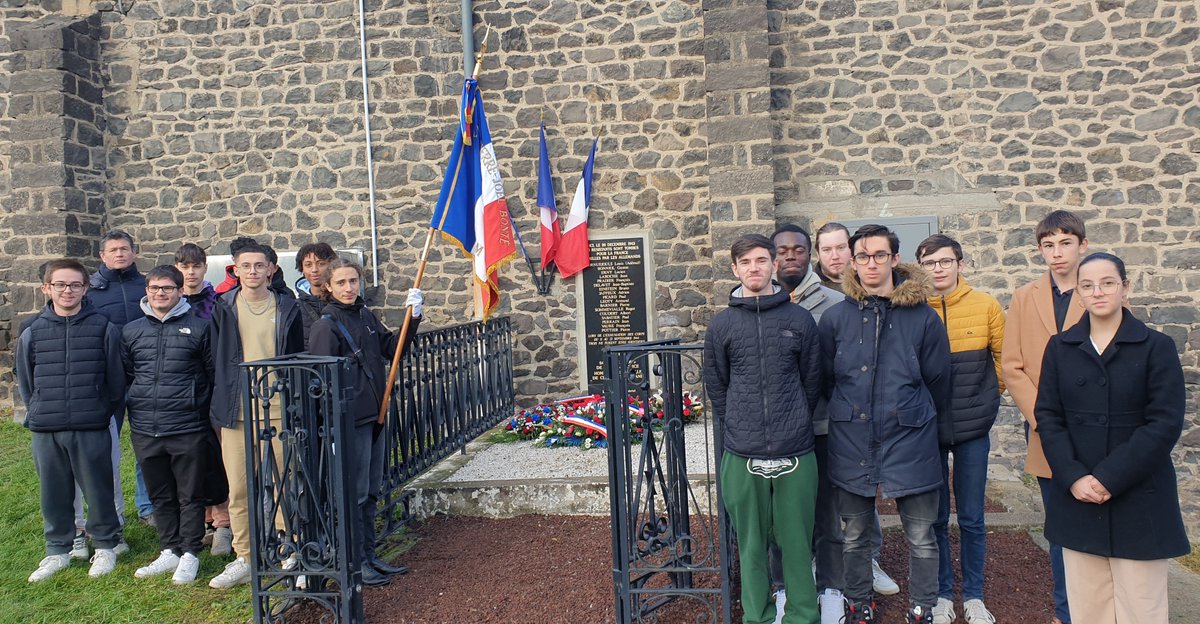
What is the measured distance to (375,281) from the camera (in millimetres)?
8500

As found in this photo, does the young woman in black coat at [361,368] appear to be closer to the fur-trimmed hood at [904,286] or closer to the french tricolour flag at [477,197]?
the fur-trimmed hood at [904,286]

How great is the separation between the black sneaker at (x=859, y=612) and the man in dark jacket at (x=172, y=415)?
3.32 metres

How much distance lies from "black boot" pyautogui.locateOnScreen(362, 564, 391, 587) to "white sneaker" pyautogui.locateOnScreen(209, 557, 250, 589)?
0.64 metres

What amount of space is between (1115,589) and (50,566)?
5.10 metres

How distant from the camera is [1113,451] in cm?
267

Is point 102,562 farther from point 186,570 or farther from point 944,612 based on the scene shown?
point 944,612

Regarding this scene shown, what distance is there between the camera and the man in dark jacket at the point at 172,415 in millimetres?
4203

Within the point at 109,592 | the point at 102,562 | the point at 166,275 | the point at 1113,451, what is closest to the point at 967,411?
the point at 1113,451

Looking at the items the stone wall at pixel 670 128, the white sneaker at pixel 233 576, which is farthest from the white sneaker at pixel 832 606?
the stone wall at pixel 670 128

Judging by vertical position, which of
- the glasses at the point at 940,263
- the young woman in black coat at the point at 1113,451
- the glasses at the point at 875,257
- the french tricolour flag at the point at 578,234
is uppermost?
the french tricolour flag at the point at 578,234

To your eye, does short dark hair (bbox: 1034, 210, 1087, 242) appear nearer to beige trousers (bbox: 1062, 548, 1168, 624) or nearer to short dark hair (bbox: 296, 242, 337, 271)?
beige trousers (bbox: 1062, 548, 1168, 624)

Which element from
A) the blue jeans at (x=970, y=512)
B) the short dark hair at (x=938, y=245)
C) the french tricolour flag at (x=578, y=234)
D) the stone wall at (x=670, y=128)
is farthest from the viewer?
the french tricolour flag at (x=578, y=234)

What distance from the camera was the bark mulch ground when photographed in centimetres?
363

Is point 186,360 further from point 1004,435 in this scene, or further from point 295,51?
point 1004,435
